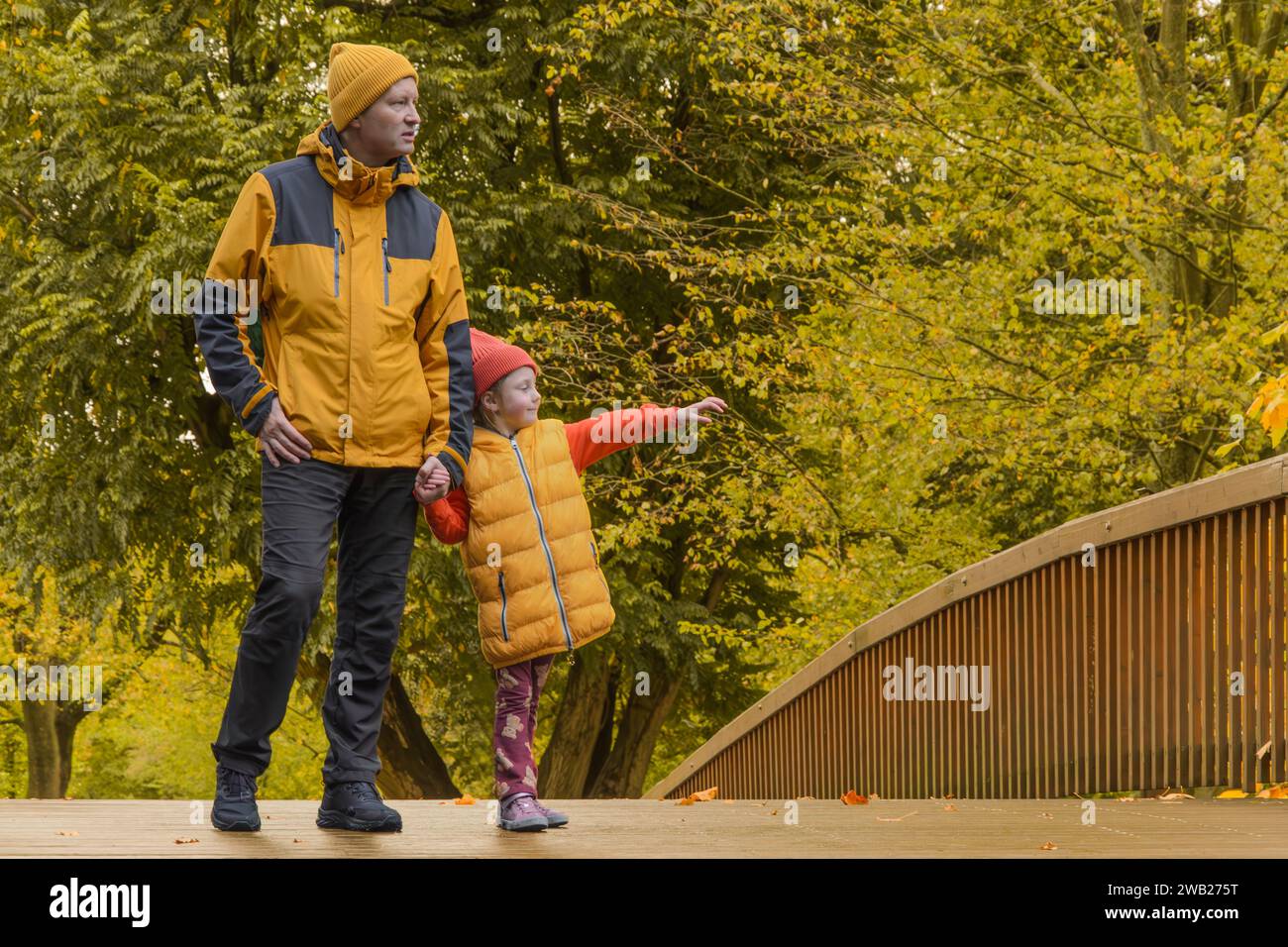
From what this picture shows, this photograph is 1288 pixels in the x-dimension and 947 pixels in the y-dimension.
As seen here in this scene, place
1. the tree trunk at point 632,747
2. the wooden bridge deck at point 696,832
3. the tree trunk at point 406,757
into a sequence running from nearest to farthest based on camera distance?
1. the wooden bridge deck at point 696,832
2. the tree trunk at point 406,757
3. the tree trunk at point 632,747

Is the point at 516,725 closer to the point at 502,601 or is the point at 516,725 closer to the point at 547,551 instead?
the point at 502,601

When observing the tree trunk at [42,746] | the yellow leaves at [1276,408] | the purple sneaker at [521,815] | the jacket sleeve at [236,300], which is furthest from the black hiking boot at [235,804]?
the tree trunk at [42,746]

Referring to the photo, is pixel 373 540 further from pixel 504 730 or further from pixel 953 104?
pixel 953 104

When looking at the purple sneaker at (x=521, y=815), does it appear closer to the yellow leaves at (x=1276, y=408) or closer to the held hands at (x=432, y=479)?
the held hands at (x=432, y=479)

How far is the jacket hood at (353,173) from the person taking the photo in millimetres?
4383

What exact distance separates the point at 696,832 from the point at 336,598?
55.2 inches

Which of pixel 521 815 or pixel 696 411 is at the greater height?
pixel 696 411

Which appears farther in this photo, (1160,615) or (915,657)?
(915,657)

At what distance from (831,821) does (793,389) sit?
9.99 m

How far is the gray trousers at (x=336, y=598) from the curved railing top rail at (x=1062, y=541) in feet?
11.5

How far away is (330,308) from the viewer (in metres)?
4.32

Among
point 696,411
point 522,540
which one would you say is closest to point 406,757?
point 522,540

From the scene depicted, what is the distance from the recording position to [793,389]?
1524 centimetres
